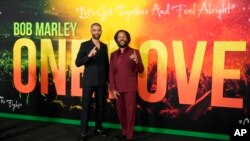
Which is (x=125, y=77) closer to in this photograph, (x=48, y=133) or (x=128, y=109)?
(x=128, y=109)

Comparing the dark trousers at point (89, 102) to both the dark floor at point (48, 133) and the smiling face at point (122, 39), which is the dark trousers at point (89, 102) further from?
the smiling face at point (122, 39)

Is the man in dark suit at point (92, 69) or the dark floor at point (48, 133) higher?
the man in dark suit at point (92, 69)

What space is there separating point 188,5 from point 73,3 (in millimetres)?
1857

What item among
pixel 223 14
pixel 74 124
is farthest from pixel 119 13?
pixel 74 124

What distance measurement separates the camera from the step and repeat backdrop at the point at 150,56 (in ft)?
15.9

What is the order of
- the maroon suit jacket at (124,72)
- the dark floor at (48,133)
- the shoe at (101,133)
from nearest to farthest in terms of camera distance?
1. the maroon suit jacket at (124,72)
2. the dark floor at (48,133)
3. the shoe at (101,133)

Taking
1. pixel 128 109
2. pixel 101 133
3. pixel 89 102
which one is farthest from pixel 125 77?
pixel 101 133

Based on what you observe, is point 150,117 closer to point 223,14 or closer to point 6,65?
point 223,14

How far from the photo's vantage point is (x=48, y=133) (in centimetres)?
511

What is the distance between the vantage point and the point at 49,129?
17.6ft

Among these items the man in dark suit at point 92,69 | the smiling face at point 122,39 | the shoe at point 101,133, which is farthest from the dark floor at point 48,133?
the smiling face at point 122,39

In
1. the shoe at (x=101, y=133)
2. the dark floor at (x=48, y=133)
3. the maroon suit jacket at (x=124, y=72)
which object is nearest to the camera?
the maroon suit jacket at (x=124, y=72)

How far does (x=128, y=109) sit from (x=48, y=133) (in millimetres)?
1325

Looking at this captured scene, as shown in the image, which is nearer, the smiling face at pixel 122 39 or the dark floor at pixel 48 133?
the smiling face at pixel 122 39
